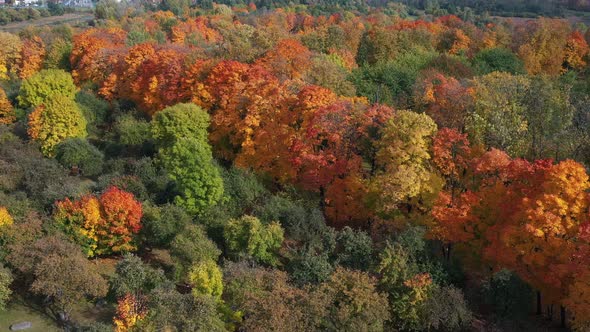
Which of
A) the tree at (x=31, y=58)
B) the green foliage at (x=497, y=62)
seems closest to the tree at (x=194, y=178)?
→ the green foliage at (x=497, y=62)

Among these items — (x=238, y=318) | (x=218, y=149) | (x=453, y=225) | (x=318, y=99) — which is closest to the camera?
(x=238, y=318)

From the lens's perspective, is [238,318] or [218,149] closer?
[238,318]

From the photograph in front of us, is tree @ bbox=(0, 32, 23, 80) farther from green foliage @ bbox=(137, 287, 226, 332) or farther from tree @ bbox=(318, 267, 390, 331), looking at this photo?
tree @ bbox=(318, 267, 390, 331)

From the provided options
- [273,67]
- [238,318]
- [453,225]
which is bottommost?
[238,318]

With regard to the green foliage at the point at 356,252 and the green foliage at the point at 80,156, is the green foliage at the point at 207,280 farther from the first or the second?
the green foliage at the point at 80,156

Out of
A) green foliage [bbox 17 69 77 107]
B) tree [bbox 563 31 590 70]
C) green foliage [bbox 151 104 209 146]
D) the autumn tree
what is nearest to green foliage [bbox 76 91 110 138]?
green foliage [bbox 17 69 77 107]

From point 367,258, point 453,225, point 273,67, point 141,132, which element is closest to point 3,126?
point 141,132

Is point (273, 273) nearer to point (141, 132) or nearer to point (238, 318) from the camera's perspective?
point (238, 318)
